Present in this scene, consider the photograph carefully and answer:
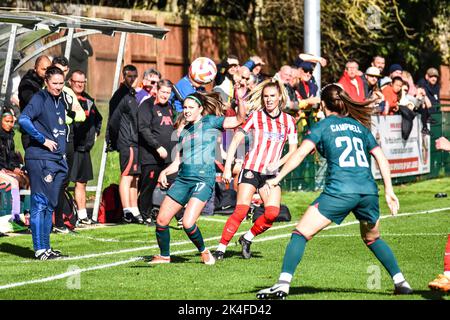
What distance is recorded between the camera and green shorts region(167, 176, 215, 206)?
1183cm

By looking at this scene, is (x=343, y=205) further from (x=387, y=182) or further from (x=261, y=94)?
(x=261, y=94)

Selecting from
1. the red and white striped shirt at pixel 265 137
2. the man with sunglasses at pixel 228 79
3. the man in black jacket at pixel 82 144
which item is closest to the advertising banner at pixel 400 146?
the man with sunglasses at pixel 228 79

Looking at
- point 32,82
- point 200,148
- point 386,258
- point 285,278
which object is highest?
point 32,82

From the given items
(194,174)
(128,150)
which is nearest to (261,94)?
(194,174)

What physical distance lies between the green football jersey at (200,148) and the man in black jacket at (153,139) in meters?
3.99

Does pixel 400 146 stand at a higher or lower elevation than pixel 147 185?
higher

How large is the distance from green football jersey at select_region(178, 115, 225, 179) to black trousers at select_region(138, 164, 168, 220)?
4191 mm

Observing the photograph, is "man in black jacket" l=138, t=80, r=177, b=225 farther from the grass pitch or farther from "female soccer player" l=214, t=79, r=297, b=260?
"female soccer player" l=214, t=79, r=297, b=260

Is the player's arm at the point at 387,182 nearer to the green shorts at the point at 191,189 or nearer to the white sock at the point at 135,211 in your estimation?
the green shorts at the point at 191,189

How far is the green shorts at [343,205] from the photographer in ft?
30.7

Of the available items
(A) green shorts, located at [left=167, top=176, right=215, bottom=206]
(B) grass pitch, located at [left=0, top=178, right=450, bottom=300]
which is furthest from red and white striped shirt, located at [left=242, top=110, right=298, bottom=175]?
(B) grass pitch, located at [left=0, top=178, right=450, bottom=300]

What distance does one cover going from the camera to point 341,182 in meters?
9.41

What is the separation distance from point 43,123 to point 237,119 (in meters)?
2.37

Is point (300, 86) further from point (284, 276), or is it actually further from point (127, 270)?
point (284, 276)
